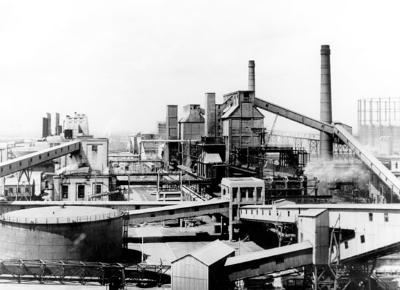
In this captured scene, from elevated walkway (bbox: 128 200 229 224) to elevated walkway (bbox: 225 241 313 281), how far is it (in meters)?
10.7

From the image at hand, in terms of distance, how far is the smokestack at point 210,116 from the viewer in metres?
54.2

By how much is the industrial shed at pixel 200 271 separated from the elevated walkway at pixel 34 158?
67.8 ft

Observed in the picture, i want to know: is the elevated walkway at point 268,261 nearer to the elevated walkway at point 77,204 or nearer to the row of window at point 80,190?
the elevated walkway at point 77,204

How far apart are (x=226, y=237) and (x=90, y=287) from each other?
16112 mm

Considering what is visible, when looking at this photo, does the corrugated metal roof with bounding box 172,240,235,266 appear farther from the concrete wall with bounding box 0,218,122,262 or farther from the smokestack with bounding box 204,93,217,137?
the smokestack with bounding box 204,93,217,137

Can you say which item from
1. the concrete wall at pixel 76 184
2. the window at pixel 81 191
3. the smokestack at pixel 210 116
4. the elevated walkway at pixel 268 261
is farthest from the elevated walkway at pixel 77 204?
the smokestack at pixel 210 116

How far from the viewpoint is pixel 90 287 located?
20422mm

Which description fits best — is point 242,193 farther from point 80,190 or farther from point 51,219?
point 80,190

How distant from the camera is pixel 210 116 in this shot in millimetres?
54844

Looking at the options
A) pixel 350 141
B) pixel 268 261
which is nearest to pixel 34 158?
pixel 268 261

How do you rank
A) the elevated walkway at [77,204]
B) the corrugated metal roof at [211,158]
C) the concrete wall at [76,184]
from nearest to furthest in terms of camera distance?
the elevated walkway at [77,204] < the concrete wall at [76,184] < the corrugated metal roof at [211,158]

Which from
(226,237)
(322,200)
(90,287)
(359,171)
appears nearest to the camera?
(90,287)

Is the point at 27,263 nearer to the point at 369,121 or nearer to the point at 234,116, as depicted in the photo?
the point at 234,116

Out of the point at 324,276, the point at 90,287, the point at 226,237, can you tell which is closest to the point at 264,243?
the point at 226,237
